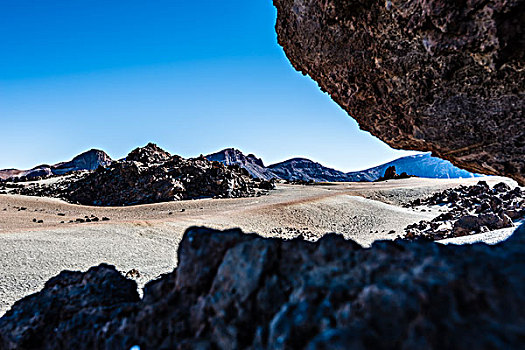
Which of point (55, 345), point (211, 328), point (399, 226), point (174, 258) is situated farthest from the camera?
point (399, 226)

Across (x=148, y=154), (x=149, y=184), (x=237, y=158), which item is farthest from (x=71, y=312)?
(x=237, y=158)

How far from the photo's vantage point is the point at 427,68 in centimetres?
586

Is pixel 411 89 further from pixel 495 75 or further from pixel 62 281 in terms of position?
pixel 62 281

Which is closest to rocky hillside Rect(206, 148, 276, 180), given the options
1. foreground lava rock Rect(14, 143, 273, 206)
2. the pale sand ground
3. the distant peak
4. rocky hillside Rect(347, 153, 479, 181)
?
rocky hillside Rect(347, 153, 479, 181)

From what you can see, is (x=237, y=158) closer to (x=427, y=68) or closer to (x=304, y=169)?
(x=304, y=169)

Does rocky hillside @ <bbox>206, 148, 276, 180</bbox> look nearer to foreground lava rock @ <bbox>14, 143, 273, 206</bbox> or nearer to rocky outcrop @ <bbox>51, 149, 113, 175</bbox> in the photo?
rocky outcrop @ <bbox>51, 149, 113, 175</bbox>

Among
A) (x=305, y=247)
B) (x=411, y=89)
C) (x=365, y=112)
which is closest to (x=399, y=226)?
(x=365, y=112)

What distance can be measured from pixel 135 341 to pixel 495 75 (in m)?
5.96

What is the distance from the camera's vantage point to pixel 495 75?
506 cm

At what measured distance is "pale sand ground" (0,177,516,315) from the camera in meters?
9.14

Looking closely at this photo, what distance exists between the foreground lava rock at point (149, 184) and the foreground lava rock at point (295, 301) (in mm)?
22833

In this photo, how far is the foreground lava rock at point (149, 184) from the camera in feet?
85.3

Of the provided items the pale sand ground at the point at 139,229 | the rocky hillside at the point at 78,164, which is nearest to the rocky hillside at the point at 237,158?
the rocky hillside at the point at 78,164

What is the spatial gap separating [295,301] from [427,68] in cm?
523
